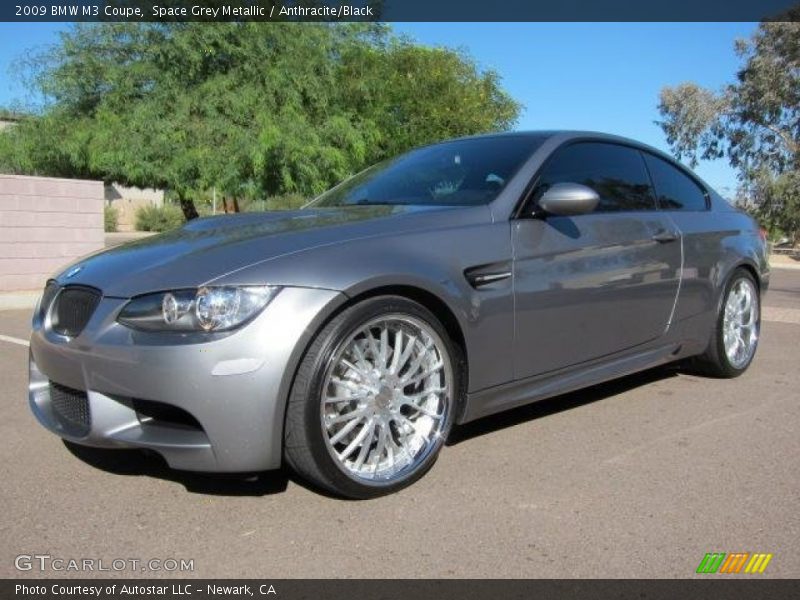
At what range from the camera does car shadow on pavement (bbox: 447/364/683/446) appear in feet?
13.3

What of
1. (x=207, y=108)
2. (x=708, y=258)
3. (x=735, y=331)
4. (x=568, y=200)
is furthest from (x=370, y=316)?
(x=207, y=108)

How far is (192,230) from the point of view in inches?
144

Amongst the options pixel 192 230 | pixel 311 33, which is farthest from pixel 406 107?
pixel 192 230

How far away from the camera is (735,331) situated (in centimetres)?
526

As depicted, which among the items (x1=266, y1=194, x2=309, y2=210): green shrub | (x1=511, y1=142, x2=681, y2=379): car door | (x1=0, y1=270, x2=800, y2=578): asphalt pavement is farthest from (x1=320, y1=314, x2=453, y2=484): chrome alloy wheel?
(x1=266, y1=194, x2=309, y2=210): green shrub

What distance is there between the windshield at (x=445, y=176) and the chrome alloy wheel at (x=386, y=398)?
0.84 meters

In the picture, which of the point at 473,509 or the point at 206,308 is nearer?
the point at 206,308

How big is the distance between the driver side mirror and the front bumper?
4.11 feet

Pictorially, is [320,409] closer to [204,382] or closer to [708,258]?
[204,382]

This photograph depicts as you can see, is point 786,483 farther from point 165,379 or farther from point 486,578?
point 165,379

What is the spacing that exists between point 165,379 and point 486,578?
1287mm

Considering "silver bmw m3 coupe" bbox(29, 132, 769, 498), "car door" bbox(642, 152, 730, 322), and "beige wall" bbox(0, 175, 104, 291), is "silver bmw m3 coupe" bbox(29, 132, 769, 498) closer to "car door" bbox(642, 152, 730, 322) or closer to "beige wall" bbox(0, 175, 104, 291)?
"car door" bbox(642, 152, 730, 322)

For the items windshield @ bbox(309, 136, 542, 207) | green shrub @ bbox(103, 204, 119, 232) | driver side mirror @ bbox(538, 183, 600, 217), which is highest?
green shrub @ bbox(103, 204, 119, 232)

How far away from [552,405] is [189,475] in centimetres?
216
